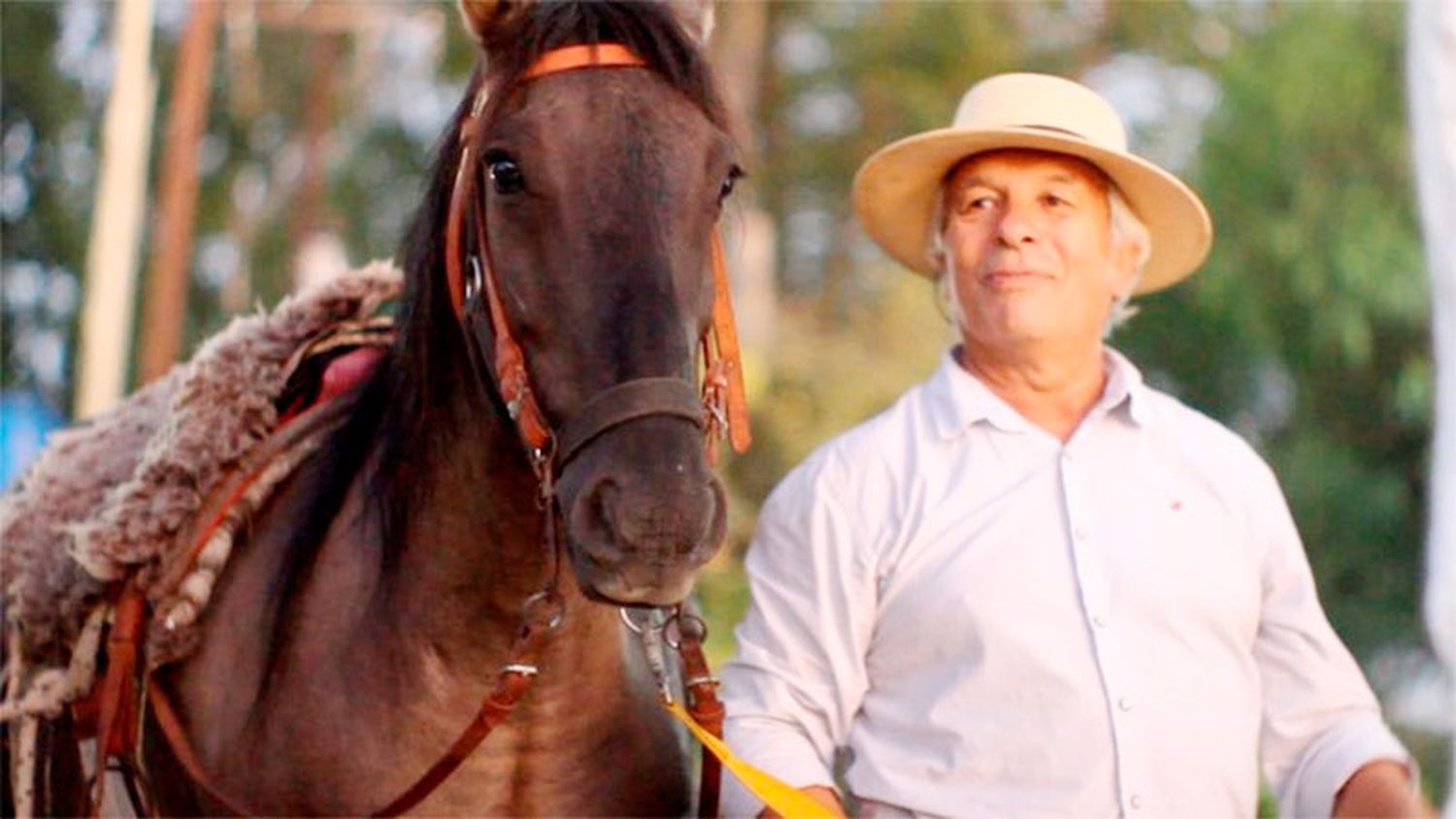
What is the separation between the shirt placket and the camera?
3.51 m

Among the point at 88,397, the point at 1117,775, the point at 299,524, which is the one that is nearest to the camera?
the point at 1117,775

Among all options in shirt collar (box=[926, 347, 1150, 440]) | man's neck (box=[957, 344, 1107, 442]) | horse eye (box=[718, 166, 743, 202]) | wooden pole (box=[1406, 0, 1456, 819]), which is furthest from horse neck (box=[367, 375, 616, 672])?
wooden pole (box=[1406, 0, 1456, 819])

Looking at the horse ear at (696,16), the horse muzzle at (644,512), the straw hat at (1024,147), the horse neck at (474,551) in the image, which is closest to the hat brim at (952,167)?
the straw hat at (1024,147)

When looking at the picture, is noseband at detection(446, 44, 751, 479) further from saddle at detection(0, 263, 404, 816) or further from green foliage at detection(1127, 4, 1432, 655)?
green foliage at detection(1127, 4, 1432, 655)

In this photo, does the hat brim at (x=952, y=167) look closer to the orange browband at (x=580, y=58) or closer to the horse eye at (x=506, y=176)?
the orange browband at (x=580, y=58)

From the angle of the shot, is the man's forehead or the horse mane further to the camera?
the man's forehead

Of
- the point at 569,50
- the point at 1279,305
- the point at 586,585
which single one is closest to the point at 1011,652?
the point at 586,585

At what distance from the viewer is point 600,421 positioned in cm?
294

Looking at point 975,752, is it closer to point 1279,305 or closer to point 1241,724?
point 1241,724

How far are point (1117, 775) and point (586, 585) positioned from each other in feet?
3.49

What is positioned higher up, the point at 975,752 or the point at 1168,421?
the point at 1168,421

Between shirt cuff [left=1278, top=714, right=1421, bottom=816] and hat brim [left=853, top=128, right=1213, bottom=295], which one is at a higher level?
hat brim [left=853, top=128, right=1213, bottom=295]

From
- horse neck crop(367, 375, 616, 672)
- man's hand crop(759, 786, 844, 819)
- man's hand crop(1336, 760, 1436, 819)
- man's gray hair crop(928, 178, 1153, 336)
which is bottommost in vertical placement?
man's hand crop(1336, 760, 1436, 819)

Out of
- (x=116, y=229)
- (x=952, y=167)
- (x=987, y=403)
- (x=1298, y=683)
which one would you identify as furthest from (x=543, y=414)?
(x=116, y=229)
